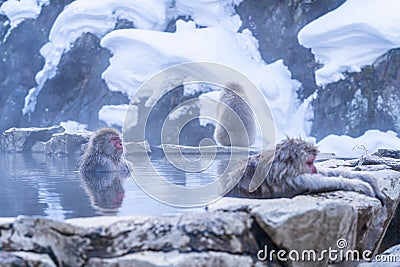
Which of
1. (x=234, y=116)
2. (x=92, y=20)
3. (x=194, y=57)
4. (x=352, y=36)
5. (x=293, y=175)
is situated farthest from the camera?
(x=92, y=20)

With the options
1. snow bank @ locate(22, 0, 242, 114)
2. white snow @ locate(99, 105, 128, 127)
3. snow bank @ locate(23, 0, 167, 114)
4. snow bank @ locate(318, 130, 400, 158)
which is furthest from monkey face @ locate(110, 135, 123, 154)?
snow bank @ locate(23, 0, 167, 114)

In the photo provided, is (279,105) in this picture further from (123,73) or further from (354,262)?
(354,262)

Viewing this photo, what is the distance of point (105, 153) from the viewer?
3.88 meters

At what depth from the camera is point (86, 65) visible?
13922 millimetres

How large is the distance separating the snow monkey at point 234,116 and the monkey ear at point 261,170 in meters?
3.59

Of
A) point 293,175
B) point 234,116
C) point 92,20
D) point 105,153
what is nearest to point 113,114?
point 92,20

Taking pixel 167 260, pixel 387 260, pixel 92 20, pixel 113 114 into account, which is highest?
pixel 92 20

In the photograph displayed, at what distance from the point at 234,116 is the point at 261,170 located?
4.03 m

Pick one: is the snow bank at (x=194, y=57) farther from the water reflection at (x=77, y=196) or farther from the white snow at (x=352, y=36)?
the water reflection at (x=77, y=196)

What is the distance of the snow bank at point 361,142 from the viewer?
8.95 metres

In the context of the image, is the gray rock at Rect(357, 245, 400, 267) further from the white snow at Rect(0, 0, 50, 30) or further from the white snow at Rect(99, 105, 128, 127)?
the white snow at Rect(0, 0, 50, 30)

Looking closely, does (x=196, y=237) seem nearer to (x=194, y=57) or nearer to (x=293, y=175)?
(x=293, y=175)

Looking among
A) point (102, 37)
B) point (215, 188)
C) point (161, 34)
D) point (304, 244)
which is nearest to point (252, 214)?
point (304, 244)

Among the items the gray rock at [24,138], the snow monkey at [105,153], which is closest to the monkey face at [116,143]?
the snow monkey at [105,153]
